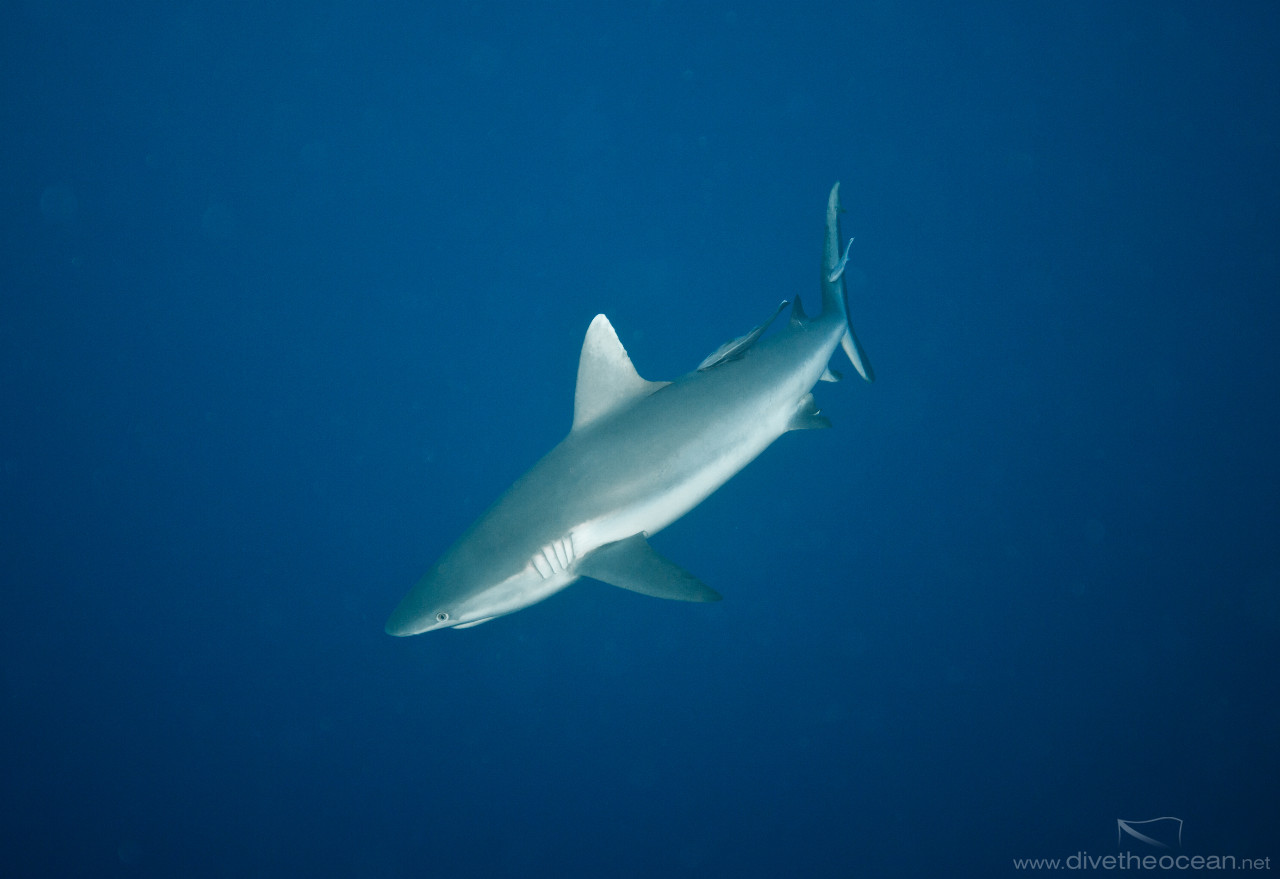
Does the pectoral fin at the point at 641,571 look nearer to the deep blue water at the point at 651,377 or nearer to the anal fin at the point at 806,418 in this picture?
the anal fin at the point at 806,418

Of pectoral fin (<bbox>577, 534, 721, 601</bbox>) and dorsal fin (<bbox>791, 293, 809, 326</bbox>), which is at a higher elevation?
dorsal fin (<bbox>791, 293, 809, 326</bbox>)

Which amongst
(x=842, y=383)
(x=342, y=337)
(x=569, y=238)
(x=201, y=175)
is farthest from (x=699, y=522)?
(x=201, y=175)

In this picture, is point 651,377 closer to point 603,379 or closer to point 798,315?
point 798,315

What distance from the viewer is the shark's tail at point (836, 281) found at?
3947 millimetres

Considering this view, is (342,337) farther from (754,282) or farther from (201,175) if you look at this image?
(754,282)

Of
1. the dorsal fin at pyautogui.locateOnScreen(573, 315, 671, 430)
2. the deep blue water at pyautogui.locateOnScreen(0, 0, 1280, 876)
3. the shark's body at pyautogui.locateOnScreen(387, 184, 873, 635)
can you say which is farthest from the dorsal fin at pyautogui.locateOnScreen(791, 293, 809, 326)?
the deep blue water at pyautogui.locateOnScreen(0, 0, 1280, 876)

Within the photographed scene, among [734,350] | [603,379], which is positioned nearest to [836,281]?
[734,350]

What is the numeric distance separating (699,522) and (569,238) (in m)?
3.04

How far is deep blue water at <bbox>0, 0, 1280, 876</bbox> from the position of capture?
477 centimetres

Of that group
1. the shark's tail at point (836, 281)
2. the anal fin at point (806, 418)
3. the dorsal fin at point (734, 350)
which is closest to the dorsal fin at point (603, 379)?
the dorsal fin at point (734, 350)

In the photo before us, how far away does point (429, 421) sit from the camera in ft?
17.2

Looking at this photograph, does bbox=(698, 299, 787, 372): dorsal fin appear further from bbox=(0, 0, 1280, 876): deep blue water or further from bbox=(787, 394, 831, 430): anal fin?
bbox=(0, 0, 1280, 876): deep blue water

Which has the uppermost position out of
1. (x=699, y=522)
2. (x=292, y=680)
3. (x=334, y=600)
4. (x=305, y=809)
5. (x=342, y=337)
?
(x=342, y=337)

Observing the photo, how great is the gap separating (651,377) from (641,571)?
2.67 meters
